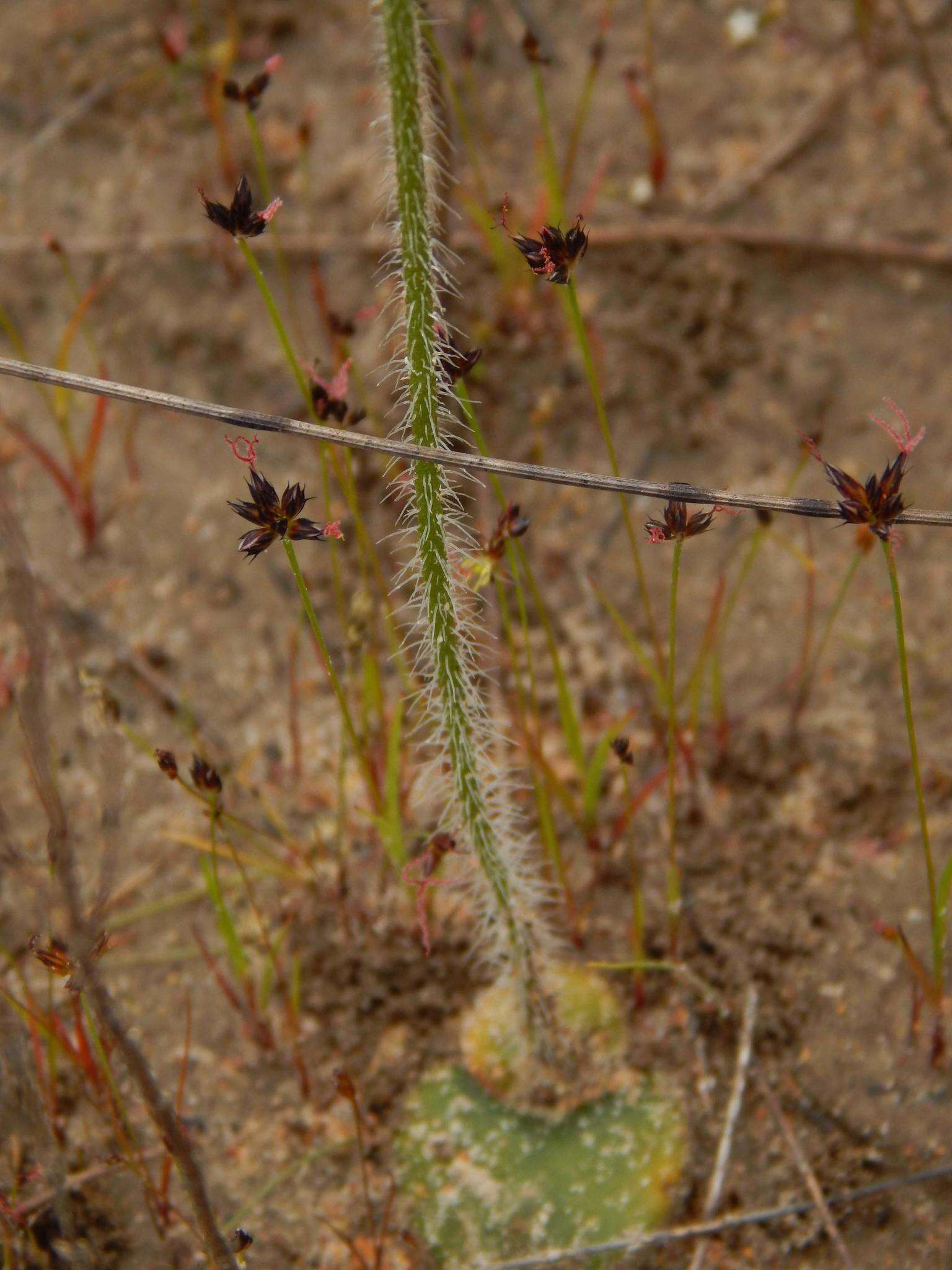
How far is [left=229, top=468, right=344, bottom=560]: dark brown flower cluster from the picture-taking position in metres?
1.36

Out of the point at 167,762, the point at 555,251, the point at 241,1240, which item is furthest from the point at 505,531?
the point at 241,1240

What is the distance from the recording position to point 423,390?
4.88 ft

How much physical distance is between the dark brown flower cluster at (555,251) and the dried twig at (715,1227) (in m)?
1.40

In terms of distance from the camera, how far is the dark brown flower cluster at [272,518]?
1361 millimetres

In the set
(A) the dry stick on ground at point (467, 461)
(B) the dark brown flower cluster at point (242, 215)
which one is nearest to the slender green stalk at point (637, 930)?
(A) the dry stick on ground at point (467, 461)

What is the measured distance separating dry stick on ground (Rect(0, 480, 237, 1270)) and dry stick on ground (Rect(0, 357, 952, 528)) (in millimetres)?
202

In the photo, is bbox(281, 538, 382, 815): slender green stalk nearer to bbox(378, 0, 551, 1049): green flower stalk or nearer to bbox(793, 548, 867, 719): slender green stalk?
bbox(378, 0, 551, 1049): green flower stalk

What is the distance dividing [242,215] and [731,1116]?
1.53 meters

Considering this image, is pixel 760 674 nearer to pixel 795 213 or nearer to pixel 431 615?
pixel 431 615

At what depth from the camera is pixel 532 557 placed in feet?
8.69

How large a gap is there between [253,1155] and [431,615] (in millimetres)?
1011

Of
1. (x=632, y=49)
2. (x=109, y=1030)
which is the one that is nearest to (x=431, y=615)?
(x=109, y=1030)

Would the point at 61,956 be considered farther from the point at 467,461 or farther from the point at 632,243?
the point at 632,243

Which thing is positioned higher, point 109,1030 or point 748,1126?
point 109,1030
